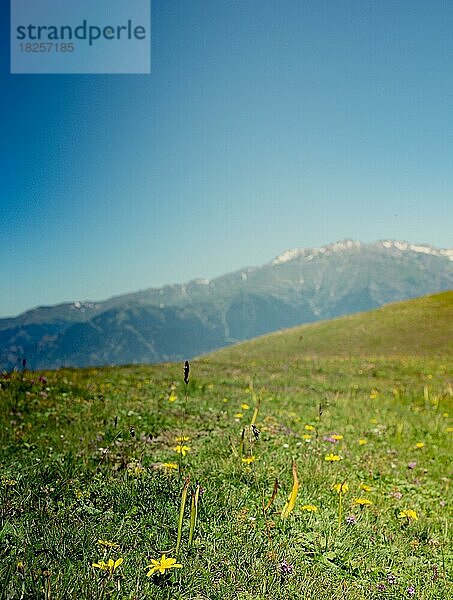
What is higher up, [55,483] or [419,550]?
[55,483]

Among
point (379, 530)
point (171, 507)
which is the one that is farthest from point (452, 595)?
point (171, 507)

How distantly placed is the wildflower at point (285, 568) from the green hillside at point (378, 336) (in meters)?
37.7

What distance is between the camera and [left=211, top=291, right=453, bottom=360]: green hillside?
1809 inches

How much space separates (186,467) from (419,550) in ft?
10.8

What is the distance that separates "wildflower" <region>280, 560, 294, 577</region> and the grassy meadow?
18mm

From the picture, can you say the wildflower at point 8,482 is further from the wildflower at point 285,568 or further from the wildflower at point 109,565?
the wildflower at point 285,568

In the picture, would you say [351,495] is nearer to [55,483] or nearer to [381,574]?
[381,574]

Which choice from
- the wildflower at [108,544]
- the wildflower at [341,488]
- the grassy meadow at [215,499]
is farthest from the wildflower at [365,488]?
the wildflower at [108,544]

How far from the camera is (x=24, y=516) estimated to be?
4.54 metres

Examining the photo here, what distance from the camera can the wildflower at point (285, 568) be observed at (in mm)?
4116

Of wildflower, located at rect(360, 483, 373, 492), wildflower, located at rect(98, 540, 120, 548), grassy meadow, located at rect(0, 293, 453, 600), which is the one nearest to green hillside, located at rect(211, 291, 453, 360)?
grassy meadow, located at rect(0, 293, 453, 600)

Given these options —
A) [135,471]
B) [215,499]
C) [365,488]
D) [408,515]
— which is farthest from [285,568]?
[365,488]

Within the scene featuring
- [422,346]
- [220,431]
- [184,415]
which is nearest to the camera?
[220,431]

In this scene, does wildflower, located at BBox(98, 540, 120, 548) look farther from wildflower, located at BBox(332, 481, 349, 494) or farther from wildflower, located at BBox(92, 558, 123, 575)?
wildflower, located at BBox(332, 481, 349, 494)
